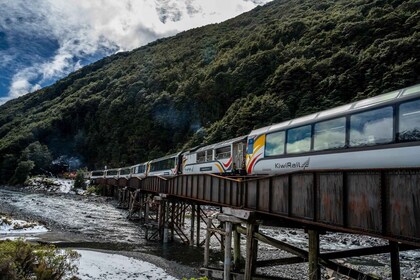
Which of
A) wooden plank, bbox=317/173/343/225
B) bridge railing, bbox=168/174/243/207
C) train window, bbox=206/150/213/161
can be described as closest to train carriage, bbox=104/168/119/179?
train window, bbox=206/150/213/161

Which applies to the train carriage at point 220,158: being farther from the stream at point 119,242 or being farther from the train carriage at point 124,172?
the train carriage at point 124,172

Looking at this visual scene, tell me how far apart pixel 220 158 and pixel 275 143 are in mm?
7968

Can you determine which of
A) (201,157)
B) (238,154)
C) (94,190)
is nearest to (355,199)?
(238,154)

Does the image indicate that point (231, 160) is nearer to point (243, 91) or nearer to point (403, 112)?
point (403, 112)

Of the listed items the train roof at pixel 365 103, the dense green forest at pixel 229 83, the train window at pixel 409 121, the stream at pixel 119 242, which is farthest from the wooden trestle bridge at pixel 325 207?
the dense green forest at pixel 229 83

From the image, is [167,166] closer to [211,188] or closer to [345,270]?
[211,188]

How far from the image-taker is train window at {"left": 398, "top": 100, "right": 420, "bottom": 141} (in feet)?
28.5

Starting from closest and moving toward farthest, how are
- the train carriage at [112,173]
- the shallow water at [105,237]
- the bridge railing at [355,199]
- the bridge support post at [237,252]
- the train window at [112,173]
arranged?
1. the bridge railing at [355,199]
2. the bridge support post at [237,252]
3. the shallow water at [105,237]
4. the train carriage at [112,173]
5. the train window at [112,173]

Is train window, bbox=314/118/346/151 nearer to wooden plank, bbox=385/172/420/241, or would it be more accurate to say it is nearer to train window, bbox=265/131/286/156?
train window, bbox=265/131/286/156

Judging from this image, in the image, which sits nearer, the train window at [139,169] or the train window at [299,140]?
the train window at [299,140]

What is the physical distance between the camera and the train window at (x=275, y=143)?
1468cm

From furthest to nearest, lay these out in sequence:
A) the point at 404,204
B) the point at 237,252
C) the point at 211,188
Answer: the point at 211,188, the point at 237,252, the point at 404,204

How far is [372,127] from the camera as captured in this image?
10.1 meters

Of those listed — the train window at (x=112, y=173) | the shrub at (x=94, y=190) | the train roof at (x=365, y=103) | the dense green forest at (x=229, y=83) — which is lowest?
the shrub at (x=94, y=190)
